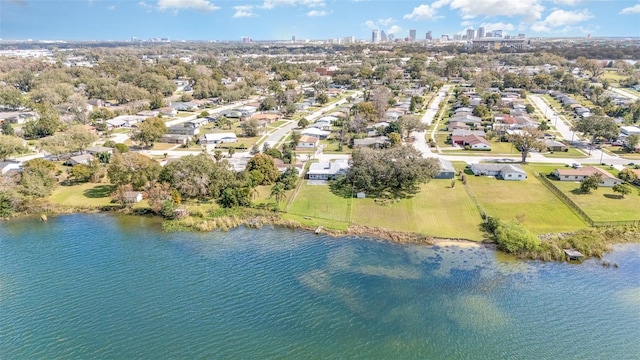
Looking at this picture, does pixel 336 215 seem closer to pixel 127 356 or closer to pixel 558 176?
pixel 127 356

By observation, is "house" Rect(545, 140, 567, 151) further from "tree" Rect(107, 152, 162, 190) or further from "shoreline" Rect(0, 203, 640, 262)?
"tree" Rect(107, 152, 162, 190)

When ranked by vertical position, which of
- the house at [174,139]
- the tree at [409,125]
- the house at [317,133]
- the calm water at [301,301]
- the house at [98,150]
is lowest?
the calm water at [301,301]

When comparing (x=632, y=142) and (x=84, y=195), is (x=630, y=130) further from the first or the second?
(x=84, y=195)

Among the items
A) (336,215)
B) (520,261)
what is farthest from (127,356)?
(520,261)

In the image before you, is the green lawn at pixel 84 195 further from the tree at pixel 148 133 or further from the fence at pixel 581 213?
the fence at pixel 581 213

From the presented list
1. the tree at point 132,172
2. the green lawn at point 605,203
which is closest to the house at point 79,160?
the tree at point 132,172

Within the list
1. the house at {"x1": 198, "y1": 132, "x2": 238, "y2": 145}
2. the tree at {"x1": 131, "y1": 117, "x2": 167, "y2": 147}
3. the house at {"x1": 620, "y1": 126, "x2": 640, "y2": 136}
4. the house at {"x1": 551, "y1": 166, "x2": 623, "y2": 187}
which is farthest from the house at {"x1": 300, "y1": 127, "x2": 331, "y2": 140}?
the house at {"x1": 620, "y1": 126, "x2": 640, "y2": 136}
